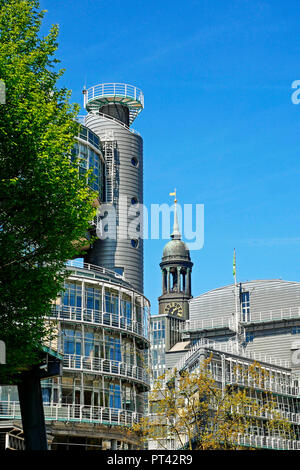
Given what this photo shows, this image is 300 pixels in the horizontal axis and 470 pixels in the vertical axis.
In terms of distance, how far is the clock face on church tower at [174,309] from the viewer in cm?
14500

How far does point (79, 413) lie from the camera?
61.0 m

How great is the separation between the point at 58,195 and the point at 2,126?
3.33m

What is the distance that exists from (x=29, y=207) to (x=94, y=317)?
38.7 meters

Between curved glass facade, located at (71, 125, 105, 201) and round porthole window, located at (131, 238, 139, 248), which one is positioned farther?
round porthole window, located at (131, 238, 139, 248)

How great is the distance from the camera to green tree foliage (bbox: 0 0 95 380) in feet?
86.9

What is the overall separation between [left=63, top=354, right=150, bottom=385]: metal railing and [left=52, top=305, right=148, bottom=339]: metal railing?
3.09 meters

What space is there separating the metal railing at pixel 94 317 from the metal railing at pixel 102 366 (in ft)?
10.1

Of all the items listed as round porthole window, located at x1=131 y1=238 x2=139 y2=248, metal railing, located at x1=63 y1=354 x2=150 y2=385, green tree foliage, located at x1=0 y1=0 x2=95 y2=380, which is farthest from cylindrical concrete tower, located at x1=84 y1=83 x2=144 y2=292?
green tree foliage, located at x1=0 y1=0 x2=95 y2=380

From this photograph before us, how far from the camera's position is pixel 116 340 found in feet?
218

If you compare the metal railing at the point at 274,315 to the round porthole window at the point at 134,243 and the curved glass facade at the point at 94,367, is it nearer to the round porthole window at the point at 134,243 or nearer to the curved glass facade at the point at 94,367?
the round porthole window at the point at 134,243

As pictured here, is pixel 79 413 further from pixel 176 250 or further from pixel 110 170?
pixel 176 250

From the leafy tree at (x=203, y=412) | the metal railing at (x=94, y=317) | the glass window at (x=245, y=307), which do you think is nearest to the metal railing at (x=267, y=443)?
the leafy tree at (x=203, y=412)

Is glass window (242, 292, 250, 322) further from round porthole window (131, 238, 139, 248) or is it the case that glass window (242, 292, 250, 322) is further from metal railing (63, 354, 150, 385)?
metal railing (63, 354, 150, 385)

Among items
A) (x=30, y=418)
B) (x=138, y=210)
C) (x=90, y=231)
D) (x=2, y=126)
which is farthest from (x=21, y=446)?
(x=138, y=210)
